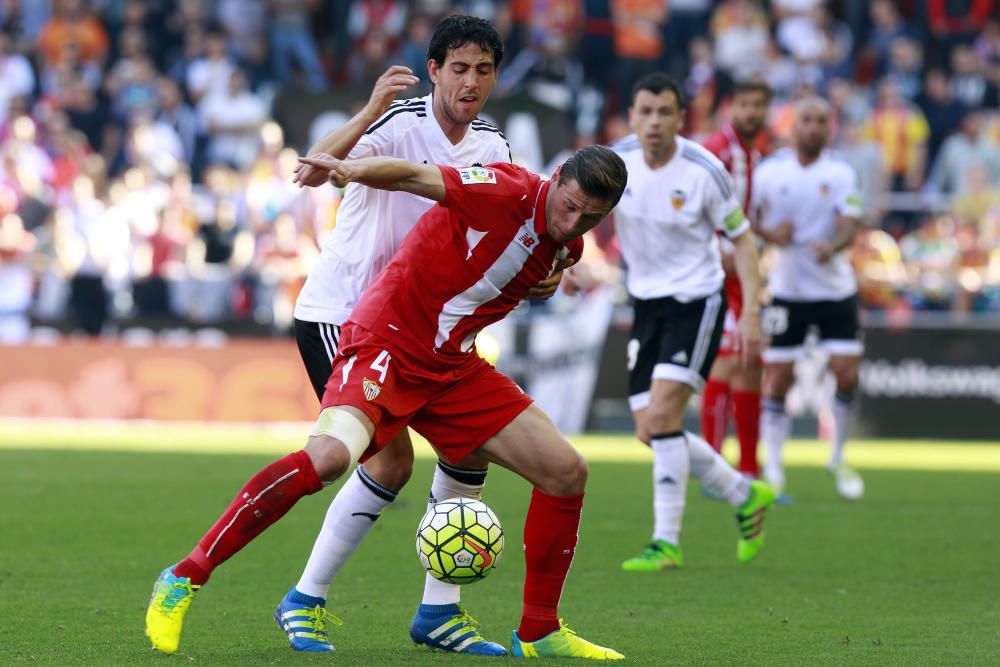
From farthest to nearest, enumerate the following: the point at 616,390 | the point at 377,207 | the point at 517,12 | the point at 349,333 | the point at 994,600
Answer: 1. the point at 517,12
2. the point at 616,390
3. the point at 994,600
4. the point at 377,207
5. the point at 349,333

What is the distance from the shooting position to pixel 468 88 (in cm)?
638

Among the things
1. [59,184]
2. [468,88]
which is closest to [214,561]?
[468,88]

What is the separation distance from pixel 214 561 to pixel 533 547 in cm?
126

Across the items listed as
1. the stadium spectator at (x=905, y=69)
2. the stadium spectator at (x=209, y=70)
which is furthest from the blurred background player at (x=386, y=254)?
the stadium spectator at (x=905, y=69)

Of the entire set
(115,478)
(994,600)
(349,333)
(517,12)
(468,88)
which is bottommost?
(115,478)

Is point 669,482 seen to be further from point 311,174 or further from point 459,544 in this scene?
point 311,174

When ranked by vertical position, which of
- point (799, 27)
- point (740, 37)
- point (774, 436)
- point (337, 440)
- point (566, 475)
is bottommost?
point (774, 436)

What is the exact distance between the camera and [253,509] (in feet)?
18.5

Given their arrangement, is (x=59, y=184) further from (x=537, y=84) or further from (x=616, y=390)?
(x=616, y=390)

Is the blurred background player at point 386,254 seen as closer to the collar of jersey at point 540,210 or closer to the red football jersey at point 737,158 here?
the collar of jersey at point 540,210

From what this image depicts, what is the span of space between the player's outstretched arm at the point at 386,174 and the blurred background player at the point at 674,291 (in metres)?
3.25

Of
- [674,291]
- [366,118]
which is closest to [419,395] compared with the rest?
[366,118]

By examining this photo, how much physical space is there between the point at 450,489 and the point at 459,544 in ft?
1.76

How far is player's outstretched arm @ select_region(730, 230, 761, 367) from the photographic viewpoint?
8359mm
